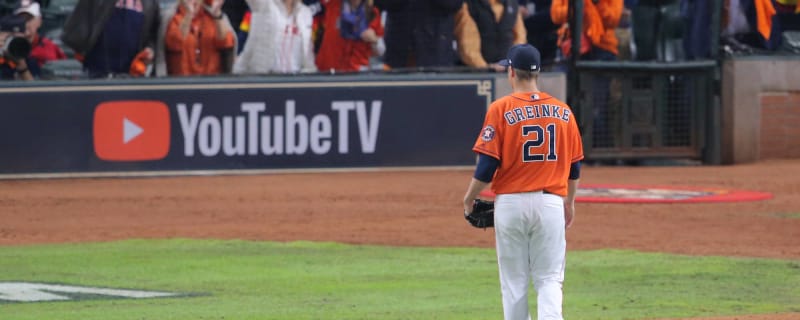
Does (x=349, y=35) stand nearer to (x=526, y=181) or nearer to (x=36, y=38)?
(x=36, y=38)

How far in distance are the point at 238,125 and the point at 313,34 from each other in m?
1.38

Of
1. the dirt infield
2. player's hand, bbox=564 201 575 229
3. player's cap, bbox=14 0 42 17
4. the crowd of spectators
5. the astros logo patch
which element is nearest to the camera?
the astros logo patch

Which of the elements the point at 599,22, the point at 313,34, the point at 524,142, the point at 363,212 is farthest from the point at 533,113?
the point at 599,22

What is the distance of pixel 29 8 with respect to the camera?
17.5m

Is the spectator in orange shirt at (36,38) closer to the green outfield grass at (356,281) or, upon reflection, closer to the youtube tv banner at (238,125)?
the youtube tv banner at (238,125)

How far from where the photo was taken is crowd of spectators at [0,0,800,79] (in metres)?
17.7

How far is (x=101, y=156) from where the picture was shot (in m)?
18.4

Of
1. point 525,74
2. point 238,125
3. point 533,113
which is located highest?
point 525,74

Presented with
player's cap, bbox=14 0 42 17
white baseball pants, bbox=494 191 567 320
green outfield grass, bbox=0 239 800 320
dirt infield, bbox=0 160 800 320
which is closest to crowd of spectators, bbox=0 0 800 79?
player's cap, bbox=14 0 42 17

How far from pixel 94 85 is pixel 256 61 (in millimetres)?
1866

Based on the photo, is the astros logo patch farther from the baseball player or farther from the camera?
the camera

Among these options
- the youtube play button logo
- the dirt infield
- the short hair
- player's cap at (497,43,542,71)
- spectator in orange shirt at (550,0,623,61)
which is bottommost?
the dirt infield

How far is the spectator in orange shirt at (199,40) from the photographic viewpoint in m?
17.8

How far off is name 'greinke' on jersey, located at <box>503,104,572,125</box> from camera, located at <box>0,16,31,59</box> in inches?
420
